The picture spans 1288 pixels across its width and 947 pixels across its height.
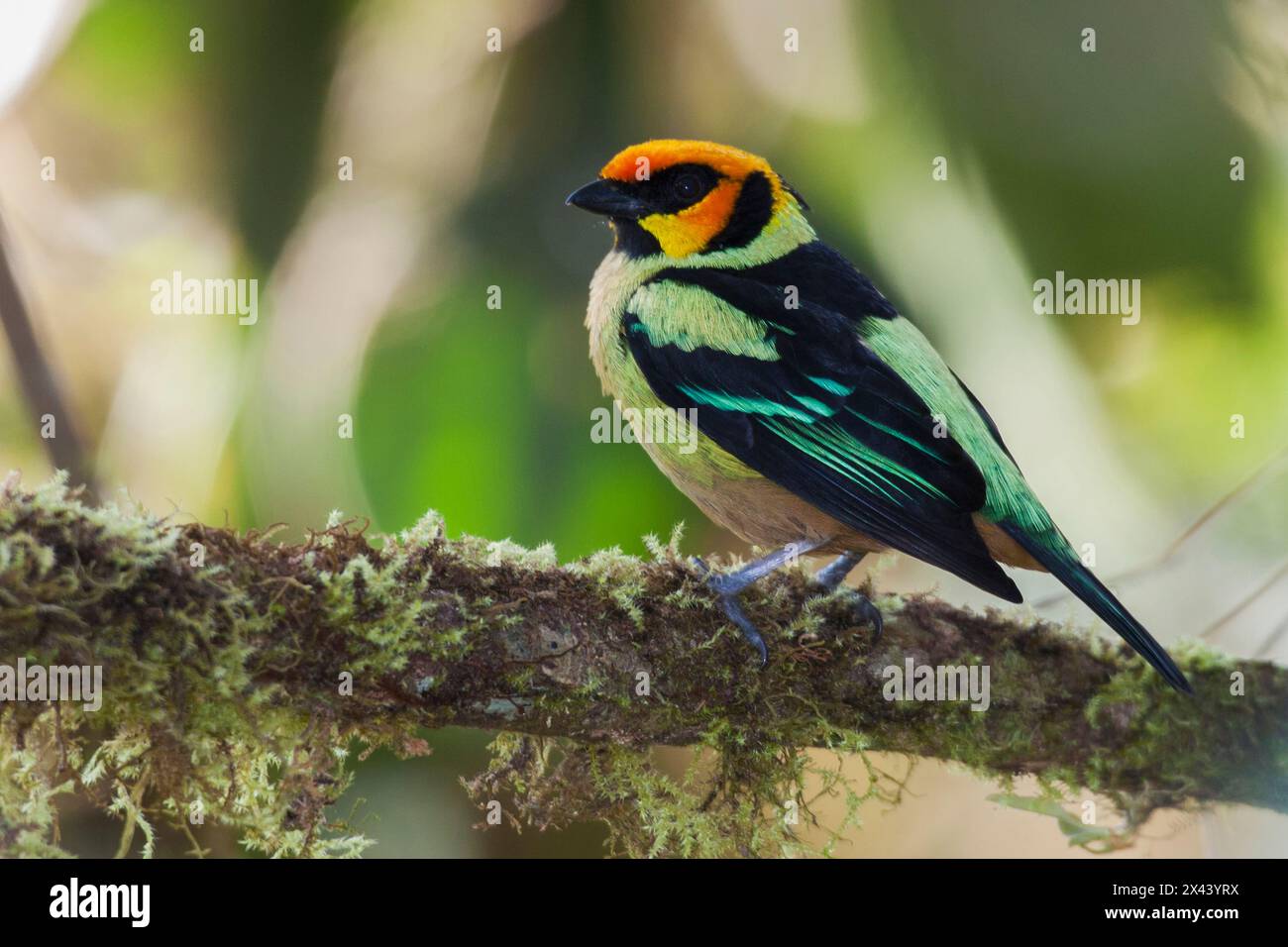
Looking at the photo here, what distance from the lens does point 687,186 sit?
4.11 metres

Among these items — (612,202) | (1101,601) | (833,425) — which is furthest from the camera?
(612,202)

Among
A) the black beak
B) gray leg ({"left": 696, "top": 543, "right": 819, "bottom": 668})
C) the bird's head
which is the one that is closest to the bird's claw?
gray leg ({"left": 696, "top": 543, "right": 819, "bottom": 668})

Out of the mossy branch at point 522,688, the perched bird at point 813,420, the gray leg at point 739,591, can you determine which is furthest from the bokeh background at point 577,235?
the gray leg at point 739,591

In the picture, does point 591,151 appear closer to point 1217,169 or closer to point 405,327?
point 405,327

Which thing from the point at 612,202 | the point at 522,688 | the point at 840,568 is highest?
the point at 612,202

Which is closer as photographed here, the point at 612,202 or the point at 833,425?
the point at 833,425

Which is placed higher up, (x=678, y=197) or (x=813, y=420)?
(x=678, y=197)

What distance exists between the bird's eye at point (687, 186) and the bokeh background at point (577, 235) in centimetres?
71

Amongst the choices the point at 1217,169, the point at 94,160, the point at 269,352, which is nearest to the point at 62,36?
the point at 94,160

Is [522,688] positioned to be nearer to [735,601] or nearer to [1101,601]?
[735,601]

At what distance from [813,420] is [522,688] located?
50.0 inches

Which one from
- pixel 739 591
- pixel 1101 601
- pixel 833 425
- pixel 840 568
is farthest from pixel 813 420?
pixel 1101 601

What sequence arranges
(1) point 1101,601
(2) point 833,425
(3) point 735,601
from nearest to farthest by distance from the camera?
(3) point 735,601
(1) point 1101,601
(2) point 833,425
